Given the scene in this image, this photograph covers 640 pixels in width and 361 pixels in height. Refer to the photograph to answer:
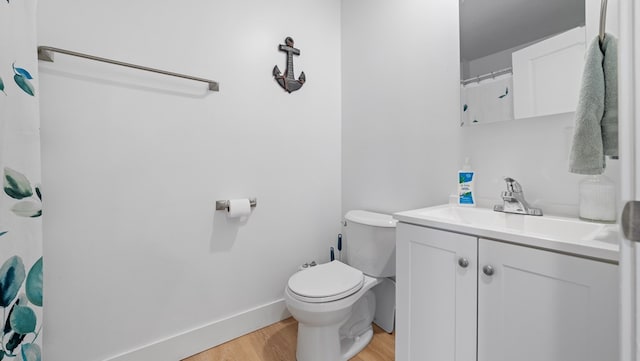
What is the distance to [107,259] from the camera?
117 cm

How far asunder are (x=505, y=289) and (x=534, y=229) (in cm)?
35

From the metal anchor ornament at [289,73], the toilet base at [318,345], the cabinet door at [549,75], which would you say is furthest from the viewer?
the metal anchor ornament at [289,73]

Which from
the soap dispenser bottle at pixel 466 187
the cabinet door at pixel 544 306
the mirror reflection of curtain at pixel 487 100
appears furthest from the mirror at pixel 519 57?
the cabinet door at pixel 544 306

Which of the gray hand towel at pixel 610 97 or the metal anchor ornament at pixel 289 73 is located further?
the metal anchor ornament at pixel 289 73

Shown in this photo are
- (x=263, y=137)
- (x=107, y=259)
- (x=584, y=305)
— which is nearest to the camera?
(x=584, y=305)

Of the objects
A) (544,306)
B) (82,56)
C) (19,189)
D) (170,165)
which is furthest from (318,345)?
(82,56)

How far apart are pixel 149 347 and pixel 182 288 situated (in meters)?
0.29

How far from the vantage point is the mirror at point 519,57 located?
938 millimetres

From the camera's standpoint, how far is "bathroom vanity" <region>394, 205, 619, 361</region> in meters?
0.61

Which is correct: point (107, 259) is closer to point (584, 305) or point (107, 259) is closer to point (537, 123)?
point (584, 305)

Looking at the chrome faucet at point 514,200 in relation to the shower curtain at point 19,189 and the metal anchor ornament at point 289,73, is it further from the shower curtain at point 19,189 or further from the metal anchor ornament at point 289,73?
the shower curtain at point 19,189

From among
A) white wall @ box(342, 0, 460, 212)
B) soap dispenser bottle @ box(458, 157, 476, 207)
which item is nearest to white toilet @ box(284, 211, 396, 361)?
white wall @ box(342, 0, 460, 212)

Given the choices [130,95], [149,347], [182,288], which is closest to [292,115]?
[130,95]

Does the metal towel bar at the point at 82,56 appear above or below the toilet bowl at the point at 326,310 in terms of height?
above
